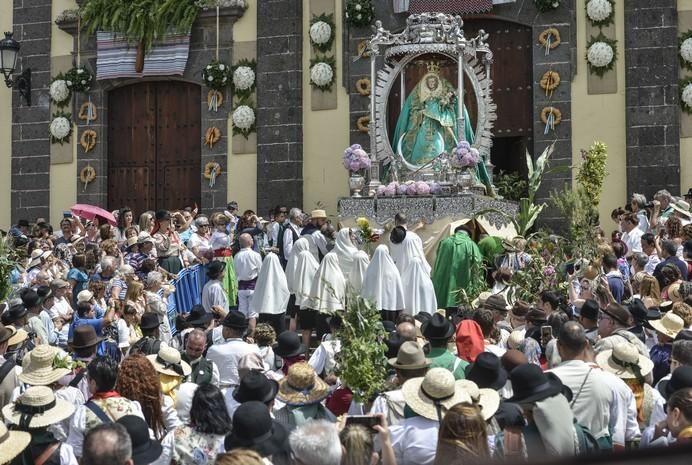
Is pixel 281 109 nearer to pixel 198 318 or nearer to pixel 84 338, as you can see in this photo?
pixel 198 318

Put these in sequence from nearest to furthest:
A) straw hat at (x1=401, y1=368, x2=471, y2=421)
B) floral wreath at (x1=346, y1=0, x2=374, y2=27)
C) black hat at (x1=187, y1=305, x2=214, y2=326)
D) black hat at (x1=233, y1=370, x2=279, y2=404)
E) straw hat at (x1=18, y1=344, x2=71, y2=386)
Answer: straw hat at (x1=401, y1=368, x2=471, y2=421)
black hat at (x1=233, y1=370, x2=279, y2=404)
straw hat at (x1=18, y1=344, x2=71, y2=386)
black hat at (x1=187, y1=305, x2=214, y2=326)
floral wreath at (x1=346, y1=0, x2=374, y2=27)

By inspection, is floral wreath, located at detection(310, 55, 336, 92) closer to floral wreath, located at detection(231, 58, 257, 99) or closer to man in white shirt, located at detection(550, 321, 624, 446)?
floral wreath, located at detection(231, 58, 257, 99)

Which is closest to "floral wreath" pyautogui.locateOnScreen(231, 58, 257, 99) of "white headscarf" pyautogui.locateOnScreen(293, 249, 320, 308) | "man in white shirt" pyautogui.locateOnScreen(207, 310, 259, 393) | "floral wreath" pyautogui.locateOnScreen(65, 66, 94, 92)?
"floral wreath" pyautogui.locateOnScreen(65, 66, 94, 92)

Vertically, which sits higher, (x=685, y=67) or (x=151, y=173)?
(x=685, y=67)

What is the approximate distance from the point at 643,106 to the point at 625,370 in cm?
1249

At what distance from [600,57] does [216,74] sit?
22.3 feet

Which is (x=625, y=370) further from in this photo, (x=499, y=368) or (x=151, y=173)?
(x=151, y=173)

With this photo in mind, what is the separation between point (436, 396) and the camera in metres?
5.57

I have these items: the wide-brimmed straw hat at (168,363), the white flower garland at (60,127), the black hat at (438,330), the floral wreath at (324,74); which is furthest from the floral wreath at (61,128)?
the black hat at (438,330)

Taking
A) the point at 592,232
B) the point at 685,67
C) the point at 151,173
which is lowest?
the point at 592,232

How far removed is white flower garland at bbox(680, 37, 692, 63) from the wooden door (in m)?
8.75

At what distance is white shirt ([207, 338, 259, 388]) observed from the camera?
8227mm

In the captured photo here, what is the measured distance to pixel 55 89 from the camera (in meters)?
21.4

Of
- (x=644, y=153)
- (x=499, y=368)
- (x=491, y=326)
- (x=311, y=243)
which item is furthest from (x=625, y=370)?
(x=644, y=153)
